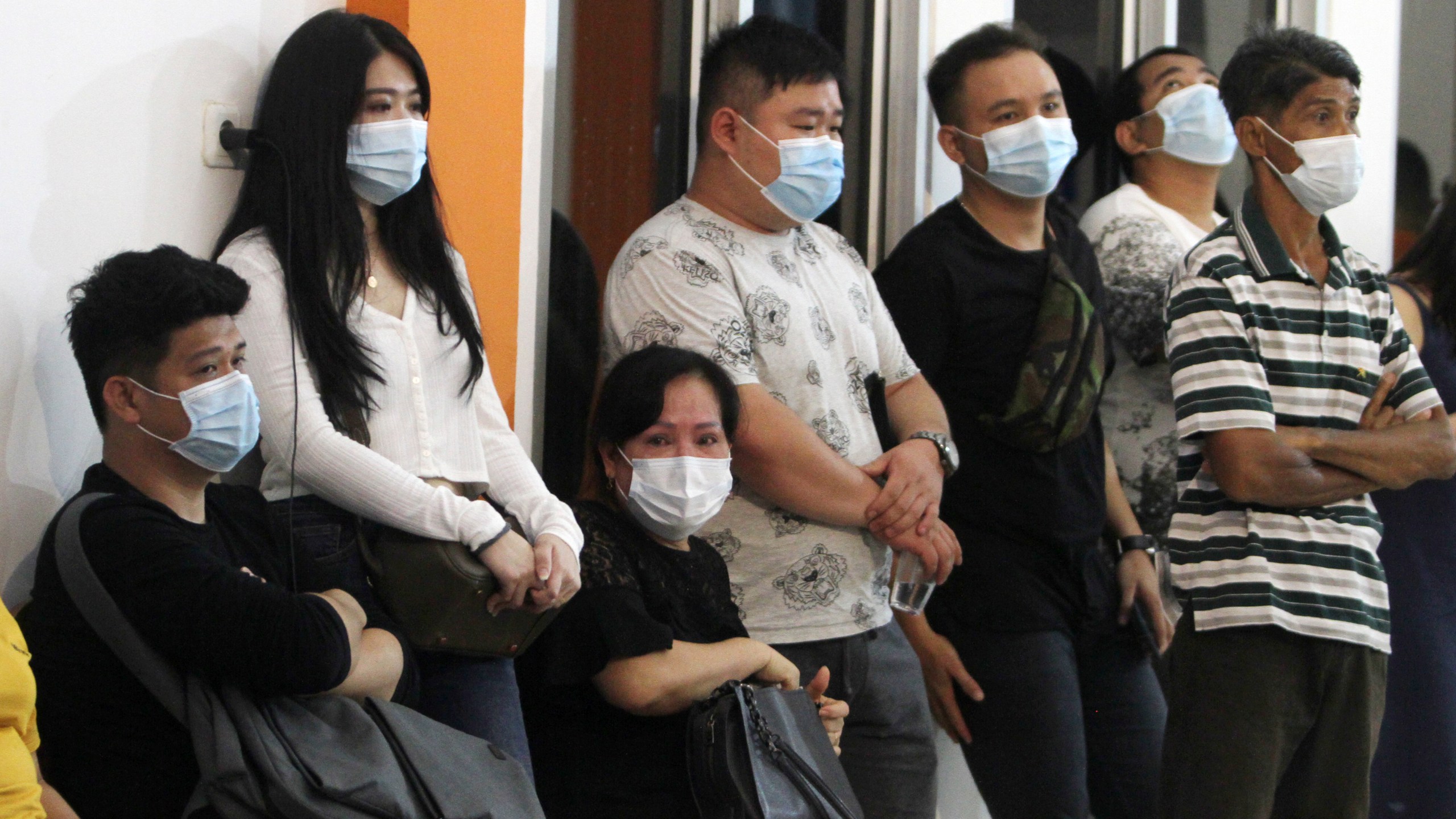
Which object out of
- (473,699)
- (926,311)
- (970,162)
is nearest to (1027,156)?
(970,162)

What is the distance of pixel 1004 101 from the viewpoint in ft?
10.5

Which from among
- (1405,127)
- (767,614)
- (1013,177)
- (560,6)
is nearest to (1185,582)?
(767,614)

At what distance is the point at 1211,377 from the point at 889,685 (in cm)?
81

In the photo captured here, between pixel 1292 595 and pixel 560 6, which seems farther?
pixel 560 6

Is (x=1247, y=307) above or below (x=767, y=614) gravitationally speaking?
above

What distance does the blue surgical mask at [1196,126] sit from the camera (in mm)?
3646

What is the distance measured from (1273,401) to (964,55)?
109 cm

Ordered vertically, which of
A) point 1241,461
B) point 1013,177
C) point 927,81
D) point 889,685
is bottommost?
point 889,685

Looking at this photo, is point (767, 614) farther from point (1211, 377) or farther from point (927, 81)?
point (927, 81)

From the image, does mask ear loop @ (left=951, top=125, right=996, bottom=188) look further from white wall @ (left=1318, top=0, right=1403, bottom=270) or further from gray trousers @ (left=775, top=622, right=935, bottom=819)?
white wall @ (left=1318, top=0, right=1403, bottom=270)

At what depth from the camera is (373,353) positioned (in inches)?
85.6

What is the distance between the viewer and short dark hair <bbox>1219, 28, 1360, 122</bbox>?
2965 millimetres

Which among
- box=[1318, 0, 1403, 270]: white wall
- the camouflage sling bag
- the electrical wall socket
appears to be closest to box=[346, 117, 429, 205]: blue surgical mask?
the electrical wall socket

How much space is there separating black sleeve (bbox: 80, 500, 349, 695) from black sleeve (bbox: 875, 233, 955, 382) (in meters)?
1.53
